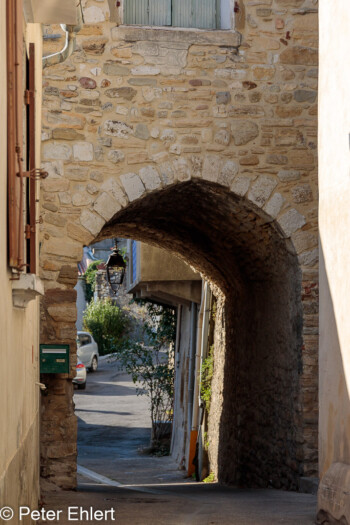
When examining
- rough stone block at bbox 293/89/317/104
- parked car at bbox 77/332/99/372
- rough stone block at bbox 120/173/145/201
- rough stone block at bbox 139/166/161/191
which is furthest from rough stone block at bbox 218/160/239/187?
parked car at bbox 77/332/99/372

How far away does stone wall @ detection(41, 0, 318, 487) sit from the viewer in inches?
293

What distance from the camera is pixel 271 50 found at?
773 cm

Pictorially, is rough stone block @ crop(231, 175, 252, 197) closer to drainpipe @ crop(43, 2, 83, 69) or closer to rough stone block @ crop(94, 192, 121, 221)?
rough stone block @ crop(94, 192, 121, 221)

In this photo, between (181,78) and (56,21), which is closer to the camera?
(56,21)

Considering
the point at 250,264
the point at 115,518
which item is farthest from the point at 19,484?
the point at 250,264

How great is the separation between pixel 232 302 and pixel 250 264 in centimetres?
151

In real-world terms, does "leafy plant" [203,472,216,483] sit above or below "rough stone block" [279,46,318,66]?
below

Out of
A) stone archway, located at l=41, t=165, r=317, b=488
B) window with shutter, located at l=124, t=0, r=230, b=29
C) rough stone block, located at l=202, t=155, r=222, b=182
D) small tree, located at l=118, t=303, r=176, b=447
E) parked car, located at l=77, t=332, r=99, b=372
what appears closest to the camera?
stone archway, located at l=41, t=165, r=317, b=488

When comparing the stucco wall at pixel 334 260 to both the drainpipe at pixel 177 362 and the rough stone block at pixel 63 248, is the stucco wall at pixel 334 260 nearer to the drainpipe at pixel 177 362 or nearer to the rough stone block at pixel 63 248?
the rough stone block at pixel 63 248

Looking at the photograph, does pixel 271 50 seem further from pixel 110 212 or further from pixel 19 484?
pixel 19 484

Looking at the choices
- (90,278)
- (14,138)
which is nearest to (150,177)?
(14,138)

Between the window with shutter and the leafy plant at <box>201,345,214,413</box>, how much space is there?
17.3 ft

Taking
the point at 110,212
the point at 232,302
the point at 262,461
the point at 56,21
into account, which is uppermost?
the point at 56,21

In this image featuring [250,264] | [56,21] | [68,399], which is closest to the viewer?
[56,21]
